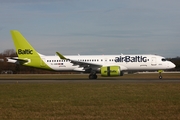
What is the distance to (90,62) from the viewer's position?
4225 centimetres

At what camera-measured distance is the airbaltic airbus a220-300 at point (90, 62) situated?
40844 millimetres

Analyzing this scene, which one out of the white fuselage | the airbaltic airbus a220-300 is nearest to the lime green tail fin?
the airbaltic airbus a220-300

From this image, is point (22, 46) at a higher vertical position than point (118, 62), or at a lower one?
higher

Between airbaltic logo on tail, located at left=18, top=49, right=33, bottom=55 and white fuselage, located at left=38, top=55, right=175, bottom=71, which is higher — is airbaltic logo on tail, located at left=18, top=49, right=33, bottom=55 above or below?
above

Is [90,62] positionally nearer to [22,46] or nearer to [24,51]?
[24,51]

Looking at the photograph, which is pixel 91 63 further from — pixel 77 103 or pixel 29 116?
pixel 29 116

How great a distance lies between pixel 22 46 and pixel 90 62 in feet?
30.0

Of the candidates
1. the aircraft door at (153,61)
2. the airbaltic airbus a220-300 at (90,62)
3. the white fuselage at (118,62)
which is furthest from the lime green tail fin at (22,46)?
the aircraft door at (153,61)

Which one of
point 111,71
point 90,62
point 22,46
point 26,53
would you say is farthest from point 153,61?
point 22,46

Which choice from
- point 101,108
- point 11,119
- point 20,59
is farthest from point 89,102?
point 20,59

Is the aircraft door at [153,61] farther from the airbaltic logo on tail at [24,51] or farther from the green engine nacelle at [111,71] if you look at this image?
the airbaltic logo on tail at [24,51]

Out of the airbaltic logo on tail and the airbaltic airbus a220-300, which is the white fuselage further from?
the airbaltic logo on tail

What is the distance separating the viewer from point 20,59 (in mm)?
43000

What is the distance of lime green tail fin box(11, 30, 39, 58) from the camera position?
1729 inches
